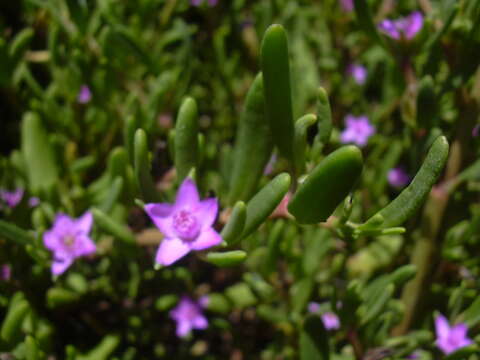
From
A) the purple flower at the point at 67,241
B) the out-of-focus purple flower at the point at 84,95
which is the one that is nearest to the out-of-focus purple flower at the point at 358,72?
the out-of-focus purple flower at the point at 84,95

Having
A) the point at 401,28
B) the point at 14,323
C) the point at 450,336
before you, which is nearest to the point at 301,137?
the point at 401,28

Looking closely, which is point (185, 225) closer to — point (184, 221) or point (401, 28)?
point (184, 221)

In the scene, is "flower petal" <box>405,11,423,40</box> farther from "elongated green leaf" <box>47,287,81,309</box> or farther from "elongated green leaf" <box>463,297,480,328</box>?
"elongated green leaf" <box>47,287,81,309</box>

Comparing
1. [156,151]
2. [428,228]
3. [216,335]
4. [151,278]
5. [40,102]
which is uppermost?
[40,102]

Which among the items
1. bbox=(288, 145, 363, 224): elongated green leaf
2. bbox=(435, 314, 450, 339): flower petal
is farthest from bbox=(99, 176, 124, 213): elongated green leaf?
bbox=(435, 314, 450, 339): flower petal

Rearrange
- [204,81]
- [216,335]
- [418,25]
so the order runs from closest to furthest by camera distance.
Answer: [418,25], [216,335], [204,81]

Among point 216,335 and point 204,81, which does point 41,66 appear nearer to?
point 204,81

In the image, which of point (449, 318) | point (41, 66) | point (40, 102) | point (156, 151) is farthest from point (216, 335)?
point (41, 66)
